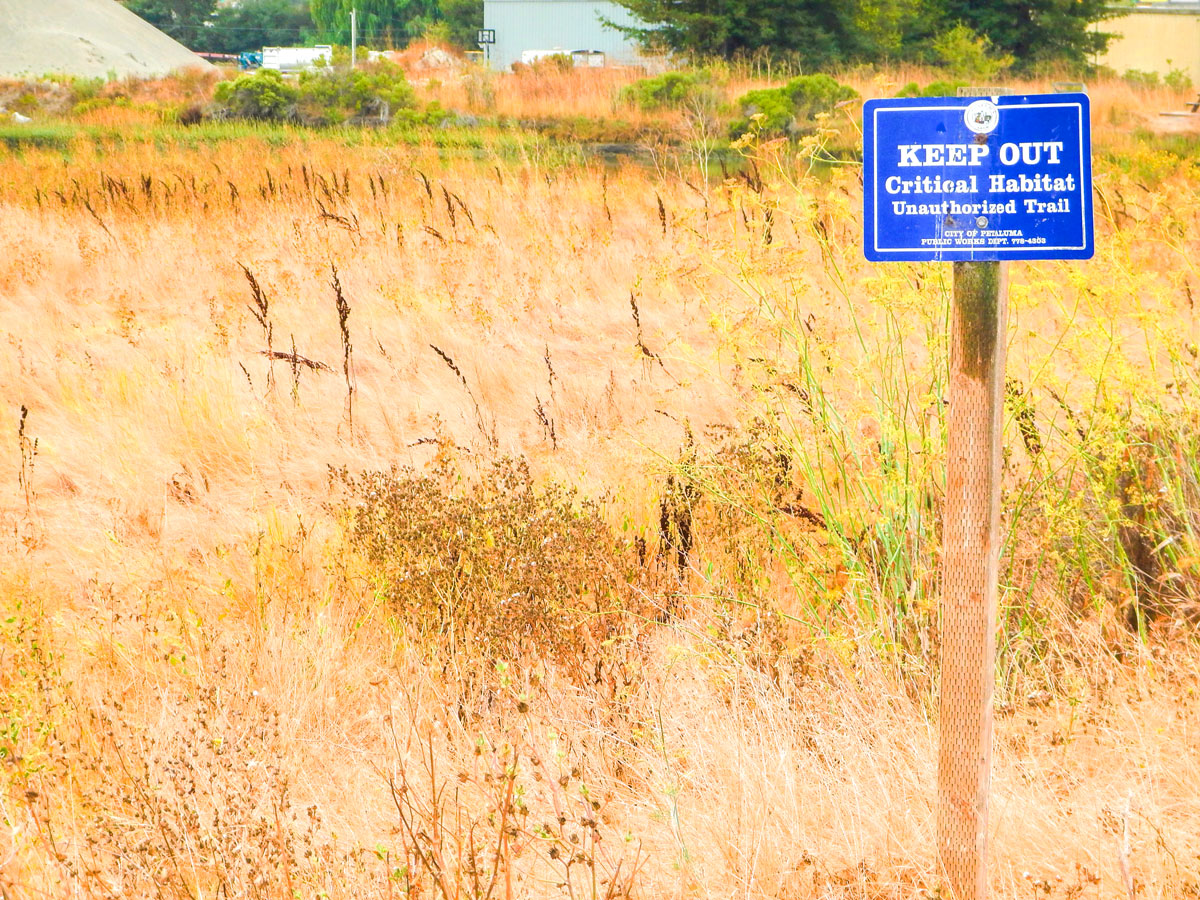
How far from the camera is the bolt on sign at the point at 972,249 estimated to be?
1930 millimetres

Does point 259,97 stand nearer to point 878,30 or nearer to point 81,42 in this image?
point 878,30

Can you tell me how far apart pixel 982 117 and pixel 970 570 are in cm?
74

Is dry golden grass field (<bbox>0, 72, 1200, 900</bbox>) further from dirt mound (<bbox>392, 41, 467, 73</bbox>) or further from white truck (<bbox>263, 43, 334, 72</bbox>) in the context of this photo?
white truck (<bbox>263, 43, 334, 72</bbox>)

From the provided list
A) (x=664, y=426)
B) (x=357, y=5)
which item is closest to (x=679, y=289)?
(x=664, y=426)

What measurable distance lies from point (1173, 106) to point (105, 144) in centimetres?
1870

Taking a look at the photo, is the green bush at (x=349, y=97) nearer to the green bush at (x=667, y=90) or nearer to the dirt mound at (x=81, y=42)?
the green bush at (x=667, y=90)

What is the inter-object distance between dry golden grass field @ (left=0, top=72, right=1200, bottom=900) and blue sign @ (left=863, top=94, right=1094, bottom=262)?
2.67 ft

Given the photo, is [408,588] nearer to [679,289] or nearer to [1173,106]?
→ [679,289]

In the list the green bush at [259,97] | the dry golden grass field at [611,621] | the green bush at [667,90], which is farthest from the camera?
the green bush at [259,97]

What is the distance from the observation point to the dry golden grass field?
2.17 m

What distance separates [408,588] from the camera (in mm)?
3248

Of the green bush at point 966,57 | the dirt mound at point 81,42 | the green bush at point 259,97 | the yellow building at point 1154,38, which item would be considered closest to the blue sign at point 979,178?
the green bush at point 259,97

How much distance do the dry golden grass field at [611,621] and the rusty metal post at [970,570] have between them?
16 centimetres

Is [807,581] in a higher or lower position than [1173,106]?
lower
